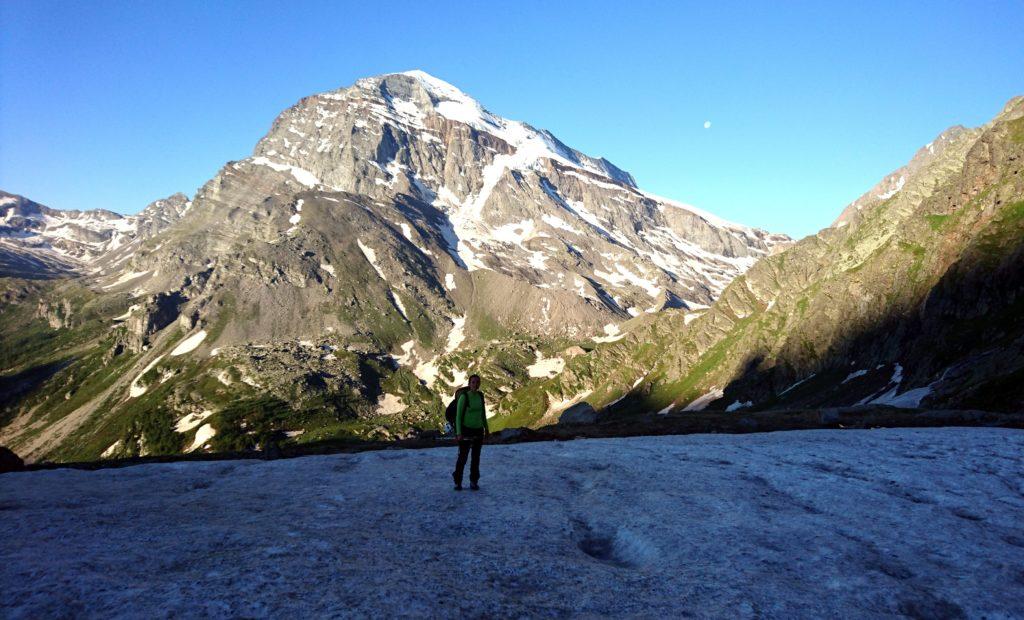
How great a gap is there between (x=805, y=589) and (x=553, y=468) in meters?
12.9

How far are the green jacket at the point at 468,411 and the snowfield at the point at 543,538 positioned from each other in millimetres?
2489

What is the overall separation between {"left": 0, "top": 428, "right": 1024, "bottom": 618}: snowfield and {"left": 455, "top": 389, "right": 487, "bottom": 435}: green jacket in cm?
249

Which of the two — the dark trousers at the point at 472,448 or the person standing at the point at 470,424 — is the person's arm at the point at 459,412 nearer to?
the person standing at the point at 470,424

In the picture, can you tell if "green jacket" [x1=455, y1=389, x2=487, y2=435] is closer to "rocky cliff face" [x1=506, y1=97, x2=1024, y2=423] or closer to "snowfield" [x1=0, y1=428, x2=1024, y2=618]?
"snowfield" [x1=0, y1=428, x2=1024, y2=618]

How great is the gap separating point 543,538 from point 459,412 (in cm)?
571

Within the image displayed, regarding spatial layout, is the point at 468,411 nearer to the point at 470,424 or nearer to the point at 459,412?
the point at 459,412

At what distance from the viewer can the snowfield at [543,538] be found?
33.1 feet

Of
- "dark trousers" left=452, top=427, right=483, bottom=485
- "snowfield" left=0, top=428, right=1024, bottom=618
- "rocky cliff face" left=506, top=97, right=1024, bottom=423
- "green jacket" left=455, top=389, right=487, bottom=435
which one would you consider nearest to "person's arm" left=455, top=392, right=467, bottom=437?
Answer: "green jacket" left=455, top=389, right=487, bottom=435

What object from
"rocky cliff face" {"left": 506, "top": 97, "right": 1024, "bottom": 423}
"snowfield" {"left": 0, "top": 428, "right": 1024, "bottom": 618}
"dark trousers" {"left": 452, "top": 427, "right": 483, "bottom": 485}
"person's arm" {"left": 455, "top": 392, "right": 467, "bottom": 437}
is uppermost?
"rocky cliff face" {"left": 506, "top": 97, "right": 1024, "bottom": 423}

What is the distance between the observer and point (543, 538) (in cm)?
1502

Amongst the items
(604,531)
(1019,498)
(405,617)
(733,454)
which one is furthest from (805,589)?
(733,454)

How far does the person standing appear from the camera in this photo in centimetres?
1925

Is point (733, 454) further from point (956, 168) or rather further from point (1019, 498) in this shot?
point (956, 168)

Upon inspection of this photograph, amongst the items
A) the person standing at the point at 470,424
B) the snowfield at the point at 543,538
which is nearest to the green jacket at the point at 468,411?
the person standing at the point at 470,424
